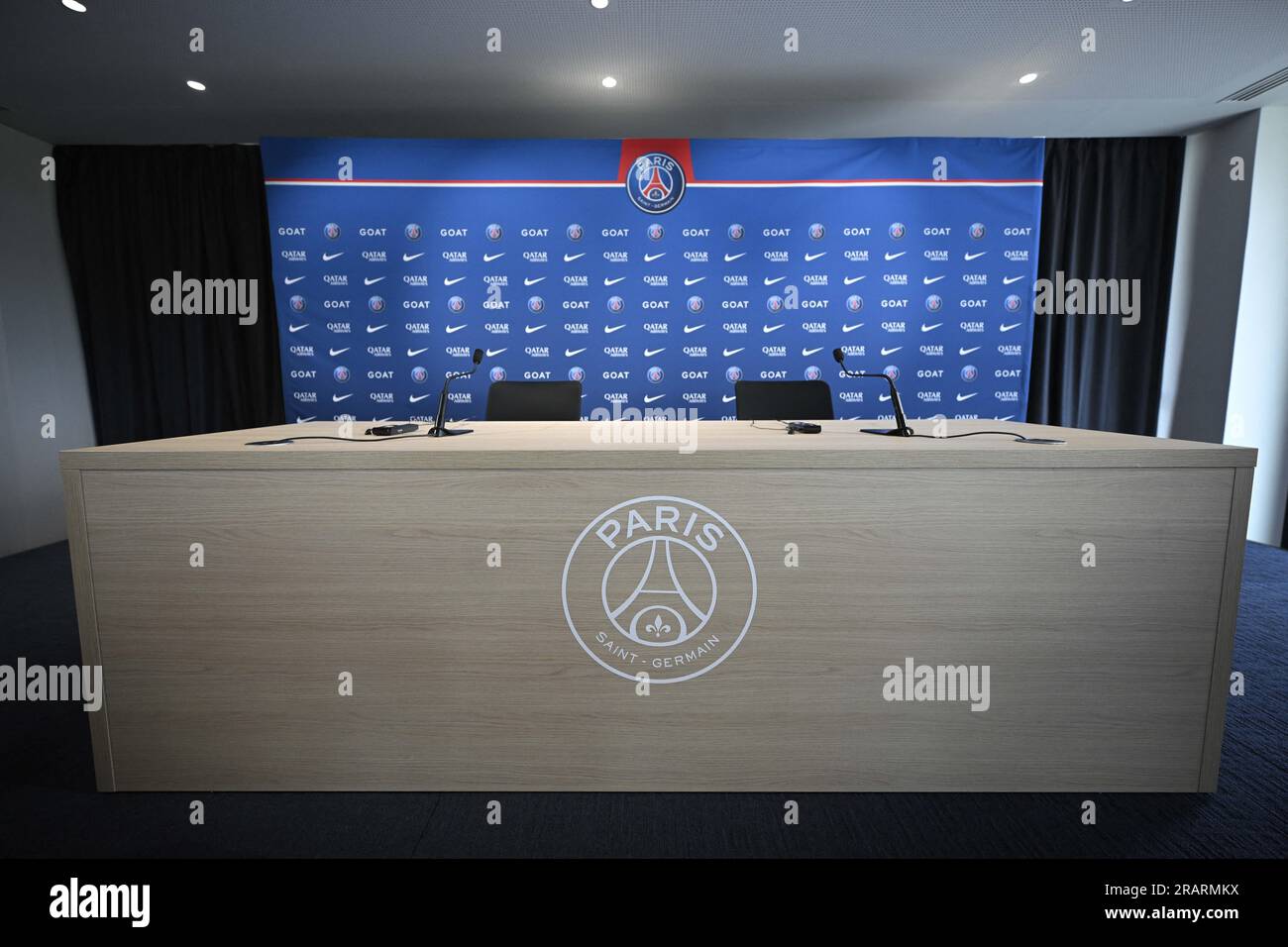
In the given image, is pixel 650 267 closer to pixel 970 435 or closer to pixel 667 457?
pixel 970 435

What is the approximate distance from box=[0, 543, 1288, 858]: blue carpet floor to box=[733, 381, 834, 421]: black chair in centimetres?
157

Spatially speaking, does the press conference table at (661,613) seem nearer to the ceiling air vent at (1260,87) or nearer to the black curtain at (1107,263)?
the ceiling air vent at (1260,87)

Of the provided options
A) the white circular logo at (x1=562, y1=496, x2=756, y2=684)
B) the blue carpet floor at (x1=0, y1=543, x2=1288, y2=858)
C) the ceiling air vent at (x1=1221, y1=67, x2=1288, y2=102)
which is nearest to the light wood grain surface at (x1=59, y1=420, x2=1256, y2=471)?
the white circular logo at (x1=562, y1=496, x2=756, y2=684)

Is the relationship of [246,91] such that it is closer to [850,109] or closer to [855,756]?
[850,109]

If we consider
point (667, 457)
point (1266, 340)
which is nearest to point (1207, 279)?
point (1266, 340)

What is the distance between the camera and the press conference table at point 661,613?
1.25 m

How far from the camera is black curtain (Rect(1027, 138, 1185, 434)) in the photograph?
4.03 m

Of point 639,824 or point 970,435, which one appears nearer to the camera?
point 639,824

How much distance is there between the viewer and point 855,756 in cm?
132

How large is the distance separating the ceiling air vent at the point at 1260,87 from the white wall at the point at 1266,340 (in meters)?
0.33

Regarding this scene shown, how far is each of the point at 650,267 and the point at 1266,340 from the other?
3.81 metres

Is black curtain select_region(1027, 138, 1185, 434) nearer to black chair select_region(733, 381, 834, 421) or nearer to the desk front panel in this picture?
black chair select_region(733, 381, 834, 421)

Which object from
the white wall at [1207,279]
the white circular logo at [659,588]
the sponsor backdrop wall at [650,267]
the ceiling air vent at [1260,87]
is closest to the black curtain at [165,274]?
the sponsor backdrop wall at [650,267]

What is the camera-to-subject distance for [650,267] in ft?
12.1
